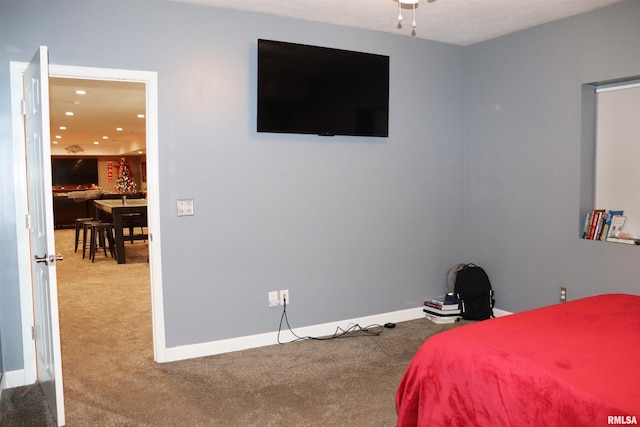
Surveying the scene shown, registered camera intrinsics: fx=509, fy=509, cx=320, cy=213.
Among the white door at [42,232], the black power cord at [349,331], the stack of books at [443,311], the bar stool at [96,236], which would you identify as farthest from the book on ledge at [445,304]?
the bar stool at [96,236]

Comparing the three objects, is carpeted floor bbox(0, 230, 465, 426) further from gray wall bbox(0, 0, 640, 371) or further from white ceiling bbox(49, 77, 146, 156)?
white ceiling bbox(49, 77, 146, 156)

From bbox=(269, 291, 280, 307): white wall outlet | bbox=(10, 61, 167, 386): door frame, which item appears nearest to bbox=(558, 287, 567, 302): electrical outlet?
bbox=(269, 291, 280, 307): white wall outlet

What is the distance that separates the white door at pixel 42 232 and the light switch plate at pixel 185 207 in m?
0.91

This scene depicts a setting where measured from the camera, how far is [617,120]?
3.86 metres

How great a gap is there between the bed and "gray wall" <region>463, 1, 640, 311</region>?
1.67m

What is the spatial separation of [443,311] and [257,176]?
2055 millimetres

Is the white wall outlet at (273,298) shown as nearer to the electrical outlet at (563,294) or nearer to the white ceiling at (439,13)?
the white ceiling at (439,13)

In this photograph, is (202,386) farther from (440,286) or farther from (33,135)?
(440,286)

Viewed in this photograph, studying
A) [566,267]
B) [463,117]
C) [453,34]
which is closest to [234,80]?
[453,34]

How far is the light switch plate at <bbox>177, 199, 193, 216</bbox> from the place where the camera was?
3.61 metres

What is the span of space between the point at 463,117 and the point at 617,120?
1354 mm

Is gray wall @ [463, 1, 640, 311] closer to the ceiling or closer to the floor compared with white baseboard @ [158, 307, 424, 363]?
closer to the ceiling

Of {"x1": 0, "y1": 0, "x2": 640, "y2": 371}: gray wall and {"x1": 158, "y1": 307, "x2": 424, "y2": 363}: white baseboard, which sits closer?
{"x1": 0, "y1": 0, "x2": 640, "y2": 371}: gray wall

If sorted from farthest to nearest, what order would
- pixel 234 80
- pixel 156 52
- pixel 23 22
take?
pixel 234 80
pixel 156 52
pixel 23 22
